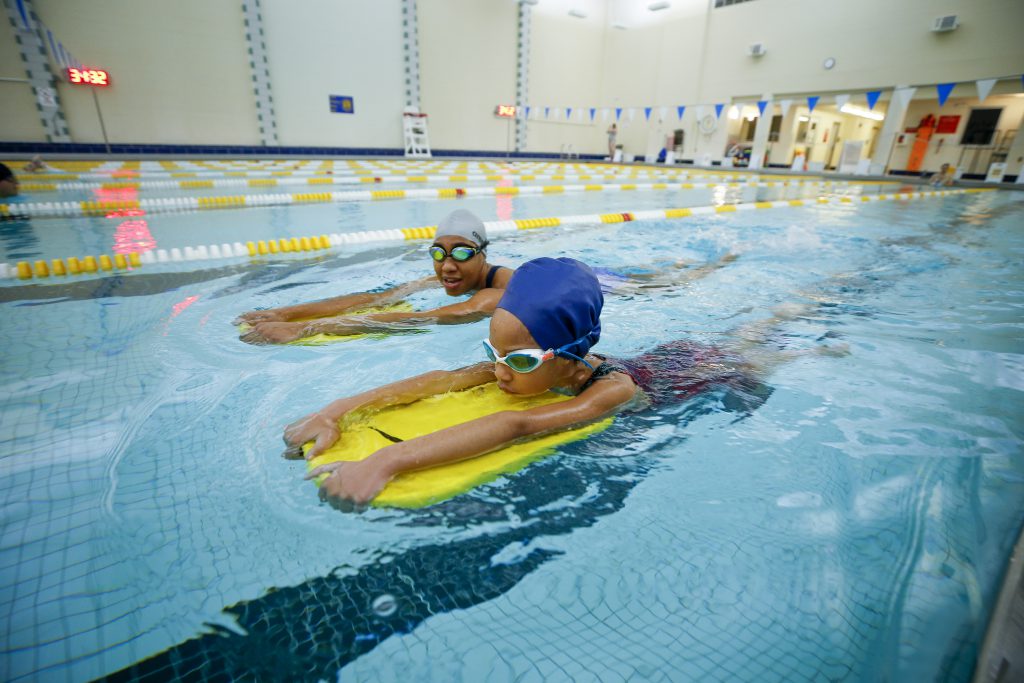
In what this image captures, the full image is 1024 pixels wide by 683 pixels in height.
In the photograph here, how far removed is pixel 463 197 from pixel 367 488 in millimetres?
8986

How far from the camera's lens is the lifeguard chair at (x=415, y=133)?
719 inches

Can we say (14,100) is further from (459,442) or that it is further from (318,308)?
(459,442)

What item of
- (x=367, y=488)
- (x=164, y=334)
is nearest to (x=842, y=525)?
(x=367, y=488)

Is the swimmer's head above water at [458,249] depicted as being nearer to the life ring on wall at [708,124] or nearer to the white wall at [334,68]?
the white wall at [334,68]

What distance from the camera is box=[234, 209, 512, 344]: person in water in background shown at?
2834 mm

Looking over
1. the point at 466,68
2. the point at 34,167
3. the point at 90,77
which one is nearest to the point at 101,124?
the point at 90,77

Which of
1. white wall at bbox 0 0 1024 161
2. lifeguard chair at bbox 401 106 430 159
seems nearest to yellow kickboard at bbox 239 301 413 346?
white wall at bbox 0 0 1024 161

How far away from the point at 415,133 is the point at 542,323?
1929 cm

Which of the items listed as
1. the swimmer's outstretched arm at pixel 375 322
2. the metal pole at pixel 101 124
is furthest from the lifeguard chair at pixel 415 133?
the swimmer's outstretched arm at pixel 375 322

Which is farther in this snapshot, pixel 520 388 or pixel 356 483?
pixel 520 388

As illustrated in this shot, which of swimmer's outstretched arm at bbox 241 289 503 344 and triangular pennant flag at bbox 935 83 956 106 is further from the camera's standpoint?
triangular pennant flag at bbox 935 83 956 106

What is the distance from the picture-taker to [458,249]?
2.87m

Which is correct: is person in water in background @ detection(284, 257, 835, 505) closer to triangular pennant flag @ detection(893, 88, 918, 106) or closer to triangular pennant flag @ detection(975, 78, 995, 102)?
triangular pennant flag @ detection(975, 78, 995, 102)

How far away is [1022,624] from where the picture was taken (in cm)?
86
